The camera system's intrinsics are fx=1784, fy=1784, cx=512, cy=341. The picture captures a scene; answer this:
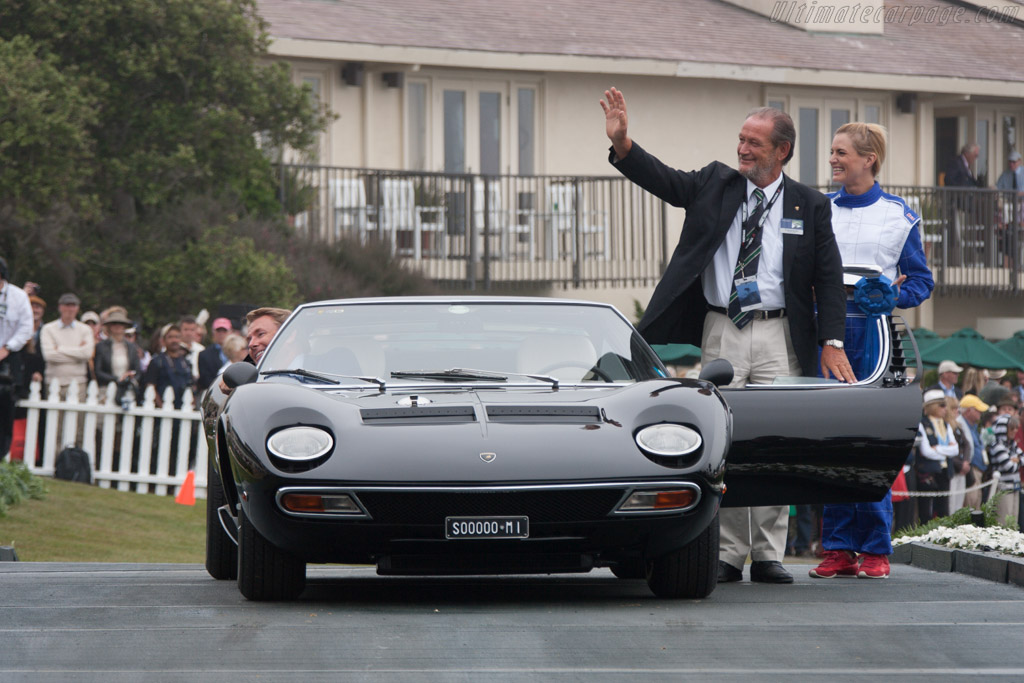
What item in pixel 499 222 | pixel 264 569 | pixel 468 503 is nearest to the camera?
pixel 468 503

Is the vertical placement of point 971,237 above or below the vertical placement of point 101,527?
above

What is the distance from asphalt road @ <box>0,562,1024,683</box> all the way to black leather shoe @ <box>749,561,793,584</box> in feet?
0.77

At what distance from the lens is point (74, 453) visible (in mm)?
16438

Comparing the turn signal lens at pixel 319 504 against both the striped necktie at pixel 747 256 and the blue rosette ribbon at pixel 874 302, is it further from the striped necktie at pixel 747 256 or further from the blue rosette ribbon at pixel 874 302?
the blue rosette ribbon at pixel 874 302

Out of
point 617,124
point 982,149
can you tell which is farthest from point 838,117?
point 617,124

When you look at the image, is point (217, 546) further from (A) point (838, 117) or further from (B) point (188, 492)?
(A) point (838, 117)

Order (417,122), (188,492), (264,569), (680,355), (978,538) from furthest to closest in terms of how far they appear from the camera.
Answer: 1. (417,122)
2. (680,355)
3. (188,492)
4. (978,538)
5. (264,569)

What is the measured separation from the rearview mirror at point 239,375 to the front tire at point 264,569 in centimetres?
57

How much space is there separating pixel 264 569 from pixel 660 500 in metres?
1.45

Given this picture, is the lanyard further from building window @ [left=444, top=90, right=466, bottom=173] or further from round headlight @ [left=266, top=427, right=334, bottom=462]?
building window @ [left=444, top=90, right=466, bottom=173]

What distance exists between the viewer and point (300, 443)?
6.06 m

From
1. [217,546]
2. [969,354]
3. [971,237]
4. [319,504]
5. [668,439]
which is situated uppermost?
[971,237]

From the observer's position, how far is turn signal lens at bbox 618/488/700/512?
19.9 ft

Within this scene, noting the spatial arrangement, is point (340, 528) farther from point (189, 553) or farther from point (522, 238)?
point (522, 238)
